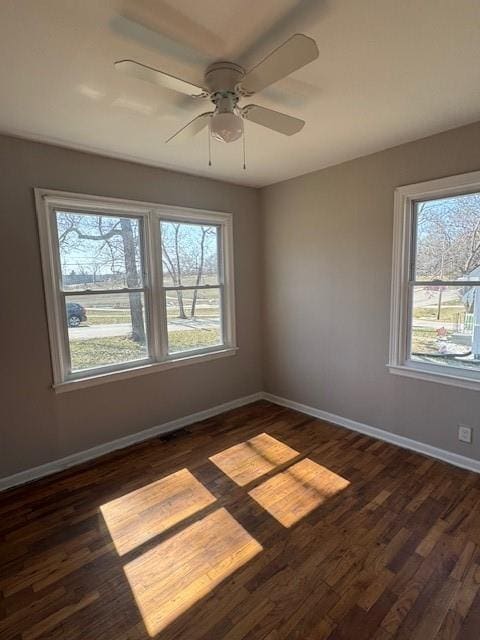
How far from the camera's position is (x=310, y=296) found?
3.57m

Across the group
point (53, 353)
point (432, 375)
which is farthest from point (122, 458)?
point (432, 375)

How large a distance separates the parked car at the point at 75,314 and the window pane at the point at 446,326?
2.84 metres

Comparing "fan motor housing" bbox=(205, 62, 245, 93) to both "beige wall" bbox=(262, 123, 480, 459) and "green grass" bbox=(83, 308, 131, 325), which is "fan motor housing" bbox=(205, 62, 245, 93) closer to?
"beige wall" bbox=(262, 123, 480, 459)

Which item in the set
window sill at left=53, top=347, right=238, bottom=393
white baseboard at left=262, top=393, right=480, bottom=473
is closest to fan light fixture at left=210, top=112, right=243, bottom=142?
window sill at left=53, top=347, right=238, bottom=393

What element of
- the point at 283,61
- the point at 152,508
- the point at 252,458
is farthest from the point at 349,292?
the point at 152,508

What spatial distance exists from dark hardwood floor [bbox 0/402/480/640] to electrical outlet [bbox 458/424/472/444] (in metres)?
0.26

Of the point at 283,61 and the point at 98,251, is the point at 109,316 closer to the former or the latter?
the point at 98,251

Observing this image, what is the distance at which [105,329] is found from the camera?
2.97 metres

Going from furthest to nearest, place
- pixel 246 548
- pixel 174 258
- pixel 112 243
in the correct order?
pixel 174 258
pixel 112 243
pixel 246 548

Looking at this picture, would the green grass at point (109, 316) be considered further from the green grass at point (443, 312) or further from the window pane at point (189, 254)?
the green grass at point (443, 312)

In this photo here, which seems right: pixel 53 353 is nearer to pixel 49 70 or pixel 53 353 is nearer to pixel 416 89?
pixel 49 70

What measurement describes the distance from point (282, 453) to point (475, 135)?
2842 mm

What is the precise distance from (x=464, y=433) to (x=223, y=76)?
116 inches

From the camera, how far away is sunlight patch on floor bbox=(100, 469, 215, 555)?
2.01 m
